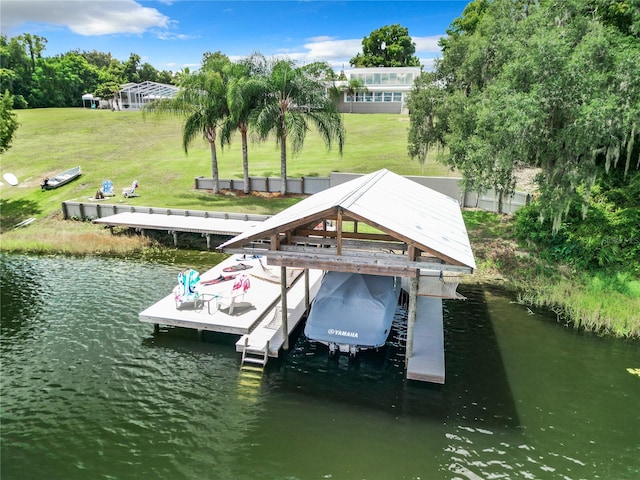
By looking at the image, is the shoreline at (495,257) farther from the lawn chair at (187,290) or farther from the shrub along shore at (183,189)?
Answer: the lawn chair at (187,290)

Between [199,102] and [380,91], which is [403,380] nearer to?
[199,102]

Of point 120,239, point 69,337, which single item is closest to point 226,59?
point 120,239

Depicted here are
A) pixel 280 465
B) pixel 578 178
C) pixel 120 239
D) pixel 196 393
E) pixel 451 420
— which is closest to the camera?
pixel 280 465

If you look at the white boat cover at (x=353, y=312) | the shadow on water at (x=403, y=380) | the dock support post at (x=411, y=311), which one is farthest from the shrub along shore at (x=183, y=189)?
the white boat cover at (x=353, y=312)

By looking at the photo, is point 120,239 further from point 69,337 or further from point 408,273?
point 408,273

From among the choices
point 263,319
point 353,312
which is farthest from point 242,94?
point 353,312
